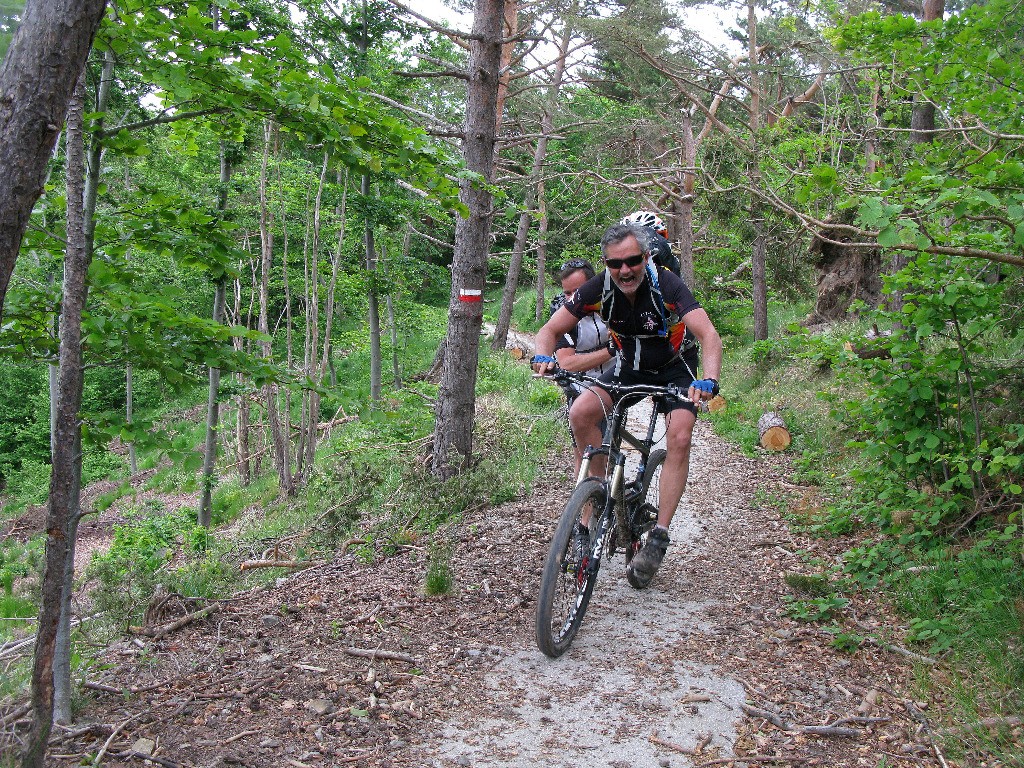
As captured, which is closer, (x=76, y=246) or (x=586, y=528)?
(x=76, y=246)

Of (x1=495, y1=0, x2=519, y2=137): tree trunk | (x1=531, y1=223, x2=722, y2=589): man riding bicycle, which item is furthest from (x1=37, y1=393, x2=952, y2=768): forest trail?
(x1=495, y1=0, x2=519, y2=137): tree trunk

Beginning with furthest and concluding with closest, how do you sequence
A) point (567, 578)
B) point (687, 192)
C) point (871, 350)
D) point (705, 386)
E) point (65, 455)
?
1. point (687, 192)
2. point (871, 350)
3. point (567, 578)
4. point (705, 386)
5. point (65, 455)

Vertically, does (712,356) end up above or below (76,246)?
below

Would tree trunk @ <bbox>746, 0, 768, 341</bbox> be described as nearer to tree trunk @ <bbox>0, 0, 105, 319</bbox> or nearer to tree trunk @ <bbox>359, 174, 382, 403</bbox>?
tree trunk @ <bbox>359, 174, 382, 403</bbox>

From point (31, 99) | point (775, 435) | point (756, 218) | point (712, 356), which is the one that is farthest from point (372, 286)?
point (31, 99)

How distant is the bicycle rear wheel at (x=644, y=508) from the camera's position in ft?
15.9

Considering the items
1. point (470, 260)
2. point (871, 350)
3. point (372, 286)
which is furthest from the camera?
point (372, 286)

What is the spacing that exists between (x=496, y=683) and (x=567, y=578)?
66 cm

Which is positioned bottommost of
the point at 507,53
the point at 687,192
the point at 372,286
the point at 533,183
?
the point at 372,286

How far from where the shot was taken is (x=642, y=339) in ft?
15.2

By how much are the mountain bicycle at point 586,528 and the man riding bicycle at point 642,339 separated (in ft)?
0.33

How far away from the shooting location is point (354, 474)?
780cm

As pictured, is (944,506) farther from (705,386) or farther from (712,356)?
(705,386)

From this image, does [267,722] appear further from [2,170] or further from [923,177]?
[923,177]
